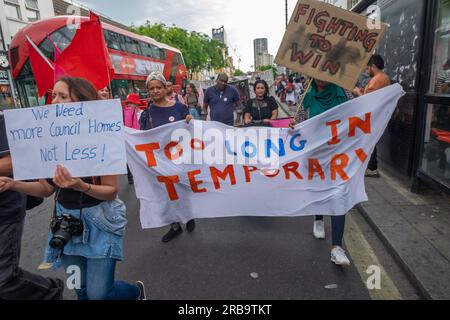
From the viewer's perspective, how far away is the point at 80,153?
1860 millimetres

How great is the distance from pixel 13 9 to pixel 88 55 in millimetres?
24025

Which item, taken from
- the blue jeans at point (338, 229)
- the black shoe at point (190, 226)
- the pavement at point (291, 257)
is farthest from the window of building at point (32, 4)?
the blue jeans at point (338, 229)

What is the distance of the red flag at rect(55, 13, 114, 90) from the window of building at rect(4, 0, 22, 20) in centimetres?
2309

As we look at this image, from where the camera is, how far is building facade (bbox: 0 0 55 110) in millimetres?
18578

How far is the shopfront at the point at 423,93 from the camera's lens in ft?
14.1

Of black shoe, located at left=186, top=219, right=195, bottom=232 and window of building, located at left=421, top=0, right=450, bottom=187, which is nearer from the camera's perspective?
black shoe, located at left=186, top=219, right=195, bottom=232

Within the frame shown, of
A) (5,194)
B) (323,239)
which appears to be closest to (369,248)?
(323,239)

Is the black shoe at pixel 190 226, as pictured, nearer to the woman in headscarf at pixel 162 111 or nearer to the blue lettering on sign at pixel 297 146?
the woman in headscarf at pixel 162 111

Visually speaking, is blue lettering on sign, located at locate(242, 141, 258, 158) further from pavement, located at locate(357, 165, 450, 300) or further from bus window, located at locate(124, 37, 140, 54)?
bus window, located at locate(124, 37, 140, 54)

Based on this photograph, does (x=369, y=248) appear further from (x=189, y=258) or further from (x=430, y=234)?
(x=189, y=258)

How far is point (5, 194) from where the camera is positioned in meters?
2.11

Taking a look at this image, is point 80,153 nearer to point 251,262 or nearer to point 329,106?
point 251,262

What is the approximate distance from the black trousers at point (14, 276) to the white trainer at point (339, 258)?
7.97 ft

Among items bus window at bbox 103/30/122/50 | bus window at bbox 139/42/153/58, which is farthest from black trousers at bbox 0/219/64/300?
bus window at bbox 139/42/153/58
